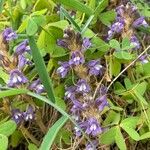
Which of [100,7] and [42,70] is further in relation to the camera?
[100,7]

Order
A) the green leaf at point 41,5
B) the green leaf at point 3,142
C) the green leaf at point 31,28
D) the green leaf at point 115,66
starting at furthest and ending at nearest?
the green leaf at point 41,5
the green leaf at point 115,66
the green leaf at point 31,28
the green leaf at point 3,142

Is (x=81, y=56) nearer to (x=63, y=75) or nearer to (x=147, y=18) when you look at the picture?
(x=63, y=75)

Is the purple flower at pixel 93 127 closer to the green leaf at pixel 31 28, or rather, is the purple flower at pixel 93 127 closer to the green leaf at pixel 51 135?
the green leaf at pixel 51 135

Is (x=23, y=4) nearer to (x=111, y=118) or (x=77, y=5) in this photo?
(x=77, y=5)

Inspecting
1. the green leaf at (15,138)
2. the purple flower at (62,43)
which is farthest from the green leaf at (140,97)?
the green leaf at (15,138)

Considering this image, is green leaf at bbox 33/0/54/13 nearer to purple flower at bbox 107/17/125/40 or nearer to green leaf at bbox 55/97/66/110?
purple flower at bbox 107/17/125/40

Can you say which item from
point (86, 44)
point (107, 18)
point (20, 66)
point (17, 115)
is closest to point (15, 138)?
point (17, 115)
